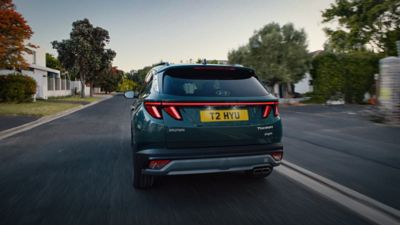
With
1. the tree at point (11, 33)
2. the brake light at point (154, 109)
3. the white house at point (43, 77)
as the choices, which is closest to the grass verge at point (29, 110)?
the tree at point (11, 33)

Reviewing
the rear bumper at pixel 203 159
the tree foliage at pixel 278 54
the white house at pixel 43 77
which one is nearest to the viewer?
the rear bumper at pixel 203 159

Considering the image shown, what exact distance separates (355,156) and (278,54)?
79.6ft

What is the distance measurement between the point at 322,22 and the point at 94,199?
94.8 feet

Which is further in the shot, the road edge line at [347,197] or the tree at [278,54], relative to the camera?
the tree at [278,54]

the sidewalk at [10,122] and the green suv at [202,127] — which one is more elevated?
the green suv at [202,127]

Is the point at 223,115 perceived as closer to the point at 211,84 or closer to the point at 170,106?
the point at 211,84

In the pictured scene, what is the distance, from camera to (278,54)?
2858 cm

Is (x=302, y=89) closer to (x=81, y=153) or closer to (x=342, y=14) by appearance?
(x=342, y=14)

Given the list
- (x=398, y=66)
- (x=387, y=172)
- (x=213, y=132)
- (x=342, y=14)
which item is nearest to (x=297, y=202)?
(x=213, y=132)

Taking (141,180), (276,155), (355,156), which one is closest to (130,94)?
(141,180)

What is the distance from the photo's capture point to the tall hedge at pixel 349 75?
899 inches

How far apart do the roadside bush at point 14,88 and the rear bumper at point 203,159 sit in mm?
23416

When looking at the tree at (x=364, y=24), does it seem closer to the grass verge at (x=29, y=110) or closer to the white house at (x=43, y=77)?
the grass verge at (x=29, y=110)

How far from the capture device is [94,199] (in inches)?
134
